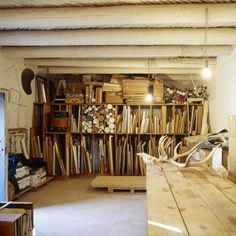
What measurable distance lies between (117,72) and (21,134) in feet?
8.48

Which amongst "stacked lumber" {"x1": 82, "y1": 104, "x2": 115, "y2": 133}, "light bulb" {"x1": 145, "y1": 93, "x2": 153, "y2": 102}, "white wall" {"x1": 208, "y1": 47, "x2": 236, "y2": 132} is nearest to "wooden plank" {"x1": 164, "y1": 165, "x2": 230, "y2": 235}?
"white wall" {"x1": 208, "y1": 47, "x2": 236, "y2": 132}

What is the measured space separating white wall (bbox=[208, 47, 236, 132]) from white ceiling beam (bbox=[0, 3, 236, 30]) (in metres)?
1.82

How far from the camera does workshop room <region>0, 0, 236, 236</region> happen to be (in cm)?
305

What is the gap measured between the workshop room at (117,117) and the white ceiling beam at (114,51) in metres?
0.02

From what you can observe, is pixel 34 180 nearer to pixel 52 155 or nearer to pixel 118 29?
pixel 52 155

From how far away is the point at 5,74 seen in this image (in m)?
5.70

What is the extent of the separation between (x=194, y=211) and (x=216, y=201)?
0.32m

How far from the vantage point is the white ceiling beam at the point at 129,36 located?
168 inches

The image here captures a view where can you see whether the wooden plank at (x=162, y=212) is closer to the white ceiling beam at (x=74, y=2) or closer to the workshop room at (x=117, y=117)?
the workshop room at (x=117, y=117)

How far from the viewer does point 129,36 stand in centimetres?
428

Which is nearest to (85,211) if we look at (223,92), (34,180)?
(34,180)

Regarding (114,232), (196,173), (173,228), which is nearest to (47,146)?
(114,232)

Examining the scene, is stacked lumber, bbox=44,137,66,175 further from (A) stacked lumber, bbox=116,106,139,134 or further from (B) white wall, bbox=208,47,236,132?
(B) white wall, bbox=208,47,236,132

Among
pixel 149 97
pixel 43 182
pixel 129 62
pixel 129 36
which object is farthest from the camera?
pixel 149 97
